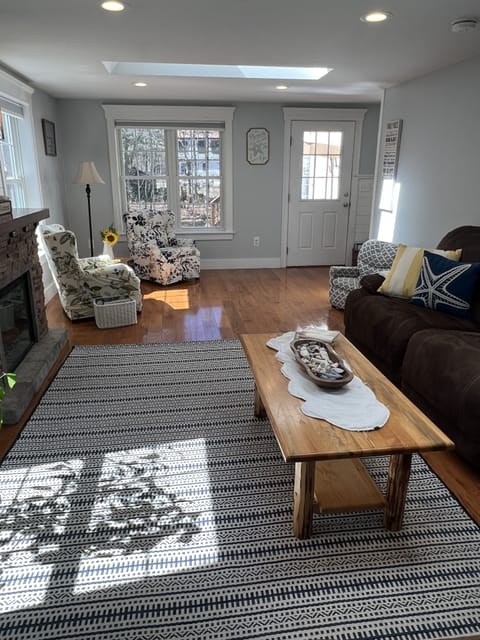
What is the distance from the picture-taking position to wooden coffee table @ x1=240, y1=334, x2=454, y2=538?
5.34ft

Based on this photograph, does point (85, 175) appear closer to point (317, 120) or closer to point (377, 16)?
point (317, 120)

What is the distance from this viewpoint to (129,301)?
418 cm

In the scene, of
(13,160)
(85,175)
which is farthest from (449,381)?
(85,175)

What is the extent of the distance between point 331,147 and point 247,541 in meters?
5.74

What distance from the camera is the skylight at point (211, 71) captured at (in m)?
4.27

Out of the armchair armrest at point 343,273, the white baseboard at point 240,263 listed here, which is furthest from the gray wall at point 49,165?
the armchair armrest at point 343,273

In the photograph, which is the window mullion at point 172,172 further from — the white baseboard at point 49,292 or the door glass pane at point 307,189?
the white baseboard at point 49,292

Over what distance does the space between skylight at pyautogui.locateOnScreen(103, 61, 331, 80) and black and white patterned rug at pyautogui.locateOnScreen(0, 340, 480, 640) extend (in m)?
3.26

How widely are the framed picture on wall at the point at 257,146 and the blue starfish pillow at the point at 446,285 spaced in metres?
3.66

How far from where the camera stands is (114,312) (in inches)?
163

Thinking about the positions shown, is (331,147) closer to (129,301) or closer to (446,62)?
(446,62)

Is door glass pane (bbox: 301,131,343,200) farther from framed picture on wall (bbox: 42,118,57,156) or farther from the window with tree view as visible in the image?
framed picture on wall (bbox: 42,118,57,156)

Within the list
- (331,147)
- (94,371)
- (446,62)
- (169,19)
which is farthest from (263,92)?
(94,371)

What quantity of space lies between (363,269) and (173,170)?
315cm
